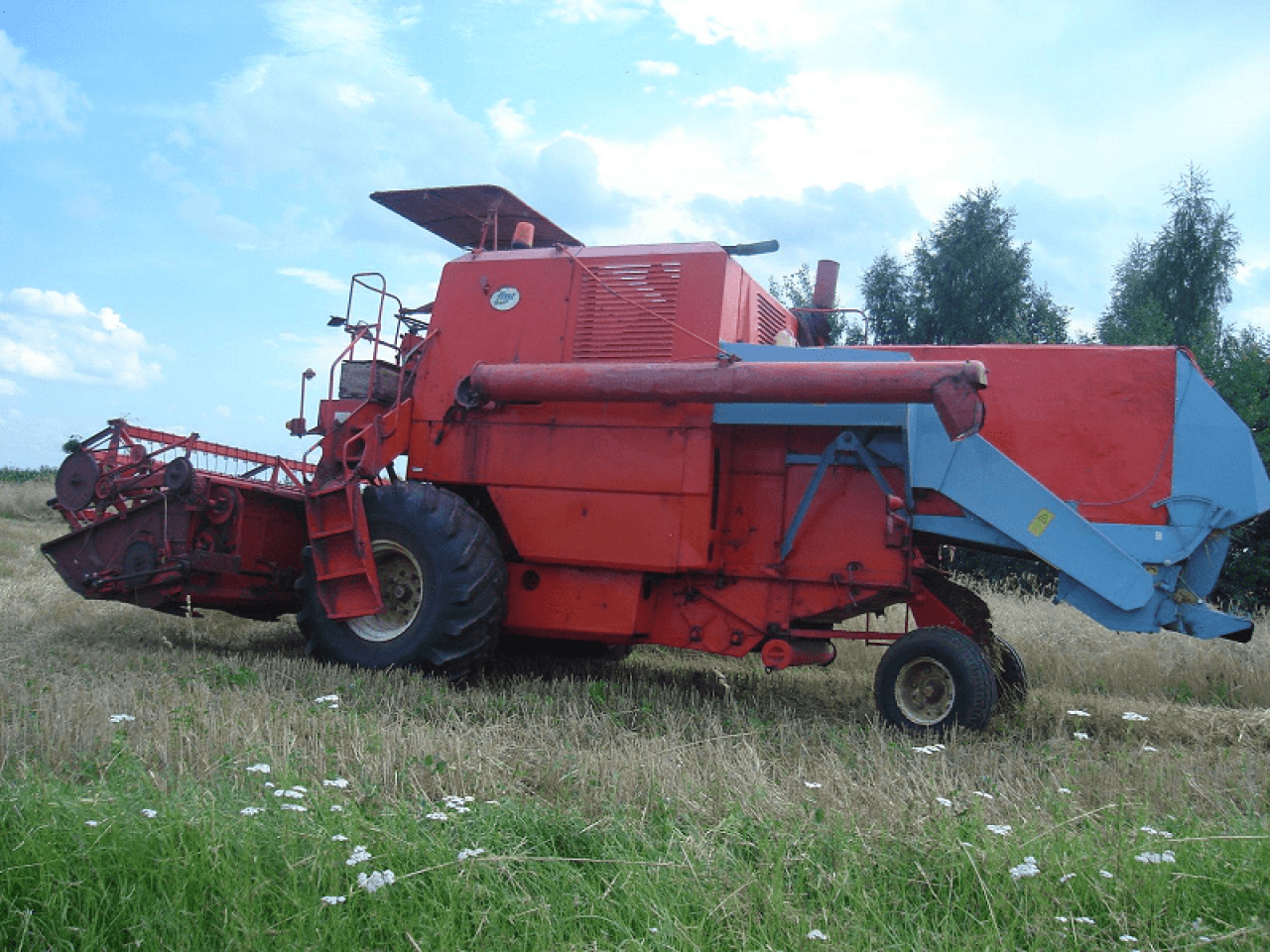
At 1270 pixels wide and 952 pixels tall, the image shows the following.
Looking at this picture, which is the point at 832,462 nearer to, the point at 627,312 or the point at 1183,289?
the point at 627,312

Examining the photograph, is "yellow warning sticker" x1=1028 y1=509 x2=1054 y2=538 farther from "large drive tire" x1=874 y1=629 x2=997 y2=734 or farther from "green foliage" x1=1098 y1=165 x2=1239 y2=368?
"green foliage" x1=1098 y1=165 x2=1239 y2=368

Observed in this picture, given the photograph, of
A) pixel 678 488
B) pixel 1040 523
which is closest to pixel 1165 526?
pixel 1040 523

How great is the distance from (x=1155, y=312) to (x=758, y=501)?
18755 millimetres

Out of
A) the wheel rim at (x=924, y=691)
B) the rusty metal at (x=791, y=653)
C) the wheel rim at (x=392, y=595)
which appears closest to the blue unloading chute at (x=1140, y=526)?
the wheel rim at (x=924, y=691)

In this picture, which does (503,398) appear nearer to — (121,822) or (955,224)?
(121,822)

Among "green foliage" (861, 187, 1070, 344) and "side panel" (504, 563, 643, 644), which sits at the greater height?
"green foliage" (861, 187, 1070, 344)

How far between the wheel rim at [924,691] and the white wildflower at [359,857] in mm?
3355

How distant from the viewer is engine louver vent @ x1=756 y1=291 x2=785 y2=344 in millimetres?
7207

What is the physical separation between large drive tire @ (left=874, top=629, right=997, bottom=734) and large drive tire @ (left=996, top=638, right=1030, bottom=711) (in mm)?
815

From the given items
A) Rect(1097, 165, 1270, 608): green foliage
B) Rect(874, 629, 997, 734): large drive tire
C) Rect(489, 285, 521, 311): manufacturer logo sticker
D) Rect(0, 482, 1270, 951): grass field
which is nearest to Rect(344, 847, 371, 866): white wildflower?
Rect(0, 482, 1270, 951): grass field

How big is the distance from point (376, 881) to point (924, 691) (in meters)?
3.55

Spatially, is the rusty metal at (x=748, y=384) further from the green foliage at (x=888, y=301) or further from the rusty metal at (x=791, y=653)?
the green foliage at (x=888, y=301)

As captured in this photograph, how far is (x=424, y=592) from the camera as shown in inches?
257

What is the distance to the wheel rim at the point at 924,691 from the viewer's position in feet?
18.1
